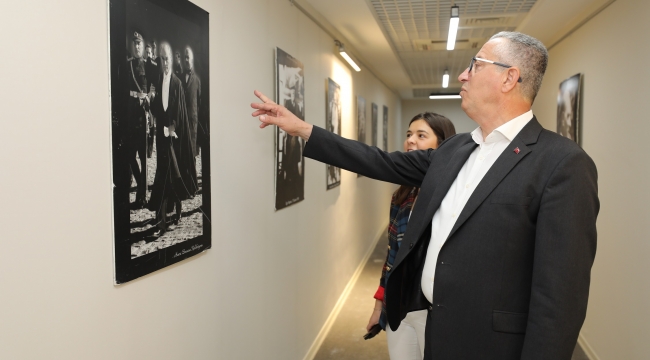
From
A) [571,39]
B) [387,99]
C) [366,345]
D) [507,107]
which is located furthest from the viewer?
[387,99]

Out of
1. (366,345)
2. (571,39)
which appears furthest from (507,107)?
(571,39)

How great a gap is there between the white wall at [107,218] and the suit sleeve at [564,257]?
1232 mm

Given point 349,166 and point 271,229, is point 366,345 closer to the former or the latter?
point 271,229

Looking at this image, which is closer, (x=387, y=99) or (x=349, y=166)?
(x=349, y=166)

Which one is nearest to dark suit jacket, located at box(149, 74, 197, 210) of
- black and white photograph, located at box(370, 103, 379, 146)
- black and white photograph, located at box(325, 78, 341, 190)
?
black and white photograph, located at box(325, 78, 341, 190)

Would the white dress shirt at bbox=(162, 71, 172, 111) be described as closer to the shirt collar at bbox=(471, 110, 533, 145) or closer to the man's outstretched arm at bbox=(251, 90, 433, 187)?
the man's outstretched arm at bbox=(251, 90, 433, 187)

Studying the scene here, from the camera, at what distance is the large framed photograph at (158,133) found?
144cm

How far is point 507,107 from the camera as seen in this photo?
62.5 inches

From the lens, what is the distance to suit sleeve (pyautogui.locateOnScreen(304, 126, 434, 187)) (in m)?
1.93

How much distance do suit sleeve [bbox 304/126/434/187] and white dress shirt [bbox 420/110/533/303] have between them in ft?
1.10

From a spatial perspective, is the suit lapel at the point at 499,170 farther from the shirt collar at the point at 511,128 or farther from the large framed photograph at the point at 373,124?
the large framed photograph at the point at 373,124

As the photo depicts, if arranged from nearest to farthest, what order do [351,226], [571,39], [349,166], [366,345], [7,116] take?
[7,116] < [349,166] < [366,345] < [571,39] < [351,226]

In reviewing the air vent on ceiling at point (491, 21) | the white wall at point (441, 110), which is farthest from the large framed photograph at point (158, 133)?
the white wall at point (441, 110)

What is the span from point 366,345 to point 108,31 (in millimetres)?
3406
